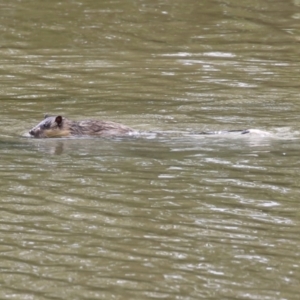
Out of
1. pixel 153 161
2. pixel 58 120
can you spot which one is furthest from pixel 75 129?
pixel 153 161

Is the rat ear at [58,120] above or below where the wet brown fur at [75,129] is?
above

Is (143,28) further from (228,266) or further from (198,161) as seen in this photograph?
(228,266)

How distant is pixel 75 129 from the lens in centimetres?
1141

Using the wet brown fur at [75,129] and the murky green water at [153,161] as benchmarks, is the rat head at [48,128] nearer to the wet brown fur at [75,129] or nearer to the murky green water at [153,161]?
the wet brown fur at [75,129]

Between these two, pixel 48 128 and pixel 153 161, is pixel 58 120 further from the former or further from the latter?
pixel 153 161

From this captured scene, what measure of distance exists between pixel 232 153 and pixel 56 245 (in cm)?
336

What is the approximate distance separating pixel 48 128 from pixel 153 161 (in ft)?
6.25

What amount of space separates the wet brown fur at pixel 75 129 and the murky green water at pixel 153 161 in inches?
4.9

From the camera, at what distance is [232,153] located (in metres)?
10.1

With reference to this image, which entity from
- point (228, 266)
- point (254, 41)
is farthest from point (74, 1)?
point (228, 266)

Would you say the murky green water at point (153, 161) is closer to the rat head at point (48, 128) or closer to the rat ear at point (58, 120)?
the rat head at point (48, 128)

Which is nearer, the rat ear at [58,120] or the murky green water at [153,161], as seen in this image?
the murky green water at [153,161]

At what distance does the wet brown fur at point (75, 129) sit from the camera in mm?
11203

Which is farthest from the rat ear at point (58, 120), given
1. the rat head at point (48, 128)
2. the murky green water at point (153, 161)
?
the murky green water at point (153, 161)
